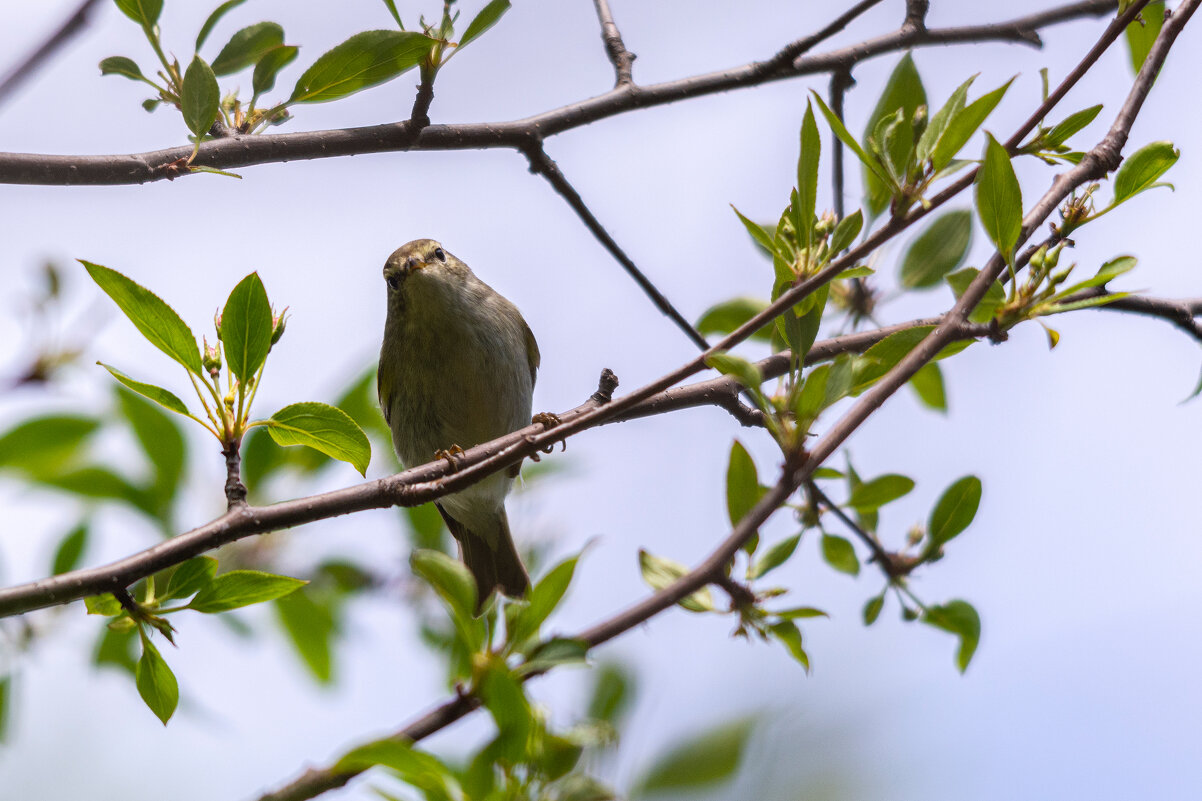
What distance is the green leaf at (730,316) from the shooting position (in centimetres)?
301

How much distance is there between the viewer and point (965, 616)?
238cm

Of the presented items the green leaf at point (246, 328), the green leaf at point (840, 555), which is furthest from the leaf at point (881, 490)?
the green leaf at point (246, 328)

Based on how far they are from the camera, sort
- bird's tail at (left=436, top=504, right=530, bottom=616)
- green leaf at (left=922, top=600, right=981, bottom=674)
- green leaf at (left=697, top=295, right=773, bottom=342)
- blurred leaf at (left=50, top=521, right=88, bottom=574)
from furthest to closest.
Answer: bird's tail at (left=436, top=504, right=530, bottom=616) < green leaf at (left=697, top=295, right=773, bottom=342) < blurred leaf at (left=50, top=521, right=88, bottom=574) < green leaf at (left=922, top=600, right=981, bottom=674)

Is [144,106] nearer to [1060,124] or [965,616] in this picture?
[1060,124]

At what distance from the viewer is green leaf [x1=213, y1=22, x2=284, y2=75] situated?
7.86ft

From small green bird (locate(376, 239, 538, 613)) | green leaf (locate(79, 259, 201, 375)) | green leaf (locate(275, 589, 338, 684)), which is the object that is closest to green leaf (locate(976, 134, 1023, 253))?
green leaf (locate(79, 259, 201, 375))

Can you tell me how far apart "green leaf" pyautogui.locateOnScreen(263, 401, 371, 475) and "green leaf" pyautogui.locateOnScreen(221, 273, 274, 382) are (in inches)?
4.0

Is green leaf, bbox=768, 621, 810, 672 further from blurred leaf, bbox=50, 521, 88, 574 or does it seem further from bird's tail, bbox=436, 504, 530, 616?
bird's tail, bbox=436, 504, 530, 616

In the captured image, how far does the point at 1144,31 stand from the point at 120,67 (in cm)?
224

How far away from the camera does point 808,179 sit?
1.96m

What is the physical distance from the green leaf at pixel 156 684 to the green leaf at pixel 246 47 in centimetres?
130

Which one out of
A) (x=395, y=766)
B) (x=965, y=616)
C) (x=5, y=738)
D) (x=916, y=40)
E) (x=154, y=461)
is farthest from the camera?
(x=916, y=40)

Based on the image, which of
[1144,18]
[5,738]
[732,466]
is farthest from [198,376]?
[1144,18]

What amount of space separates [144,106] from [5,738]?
1.62 m
